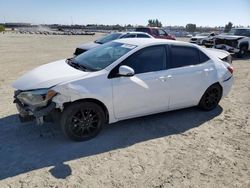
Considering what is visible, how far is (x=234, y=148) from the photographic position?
4477 mm

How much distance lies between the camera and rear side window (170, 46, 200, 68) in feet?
17.6

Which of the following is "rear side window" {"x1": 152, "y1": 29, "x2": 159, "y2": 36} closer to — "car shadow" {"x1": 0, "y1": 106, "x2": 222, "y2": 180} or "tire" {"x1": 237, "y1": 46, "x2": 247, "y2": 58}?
"tire" {"x1": 237, "y1": 46, "x2": 247, "y2": 58}

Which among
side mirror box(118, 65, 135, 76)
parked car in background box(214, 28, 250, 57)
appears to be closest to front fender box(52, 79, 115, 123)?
side mirror box(118, 65, 135, 76)

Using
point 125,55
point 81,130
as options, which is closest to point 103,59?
point 125,55

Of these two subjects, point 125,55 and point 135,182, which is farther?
point 125,55

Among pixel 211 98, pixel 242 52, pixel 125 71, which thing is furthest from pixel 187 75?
pixel 242 52

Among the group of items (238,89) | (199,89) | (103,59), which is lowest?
(238,89)

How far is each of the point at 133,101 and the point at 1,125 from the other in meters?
2.48

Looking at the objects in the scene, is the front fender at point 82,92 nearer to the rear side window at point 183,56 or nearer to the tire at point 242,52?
the rear side window at point 183,56

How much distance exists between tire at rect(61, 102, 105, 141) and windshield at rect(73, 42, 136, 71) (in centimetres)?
72

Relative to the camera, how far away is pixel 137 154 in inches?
164

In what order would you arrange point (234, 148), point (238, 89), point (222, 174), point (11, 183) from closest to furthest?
point (11, 183), point (222, 174), point (234, 148), point (238, 89)

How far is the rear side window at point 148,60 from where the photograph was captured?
4.85 metres

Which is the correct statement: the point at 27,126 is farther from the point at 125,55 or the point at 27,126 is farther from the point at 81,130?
the point at 125,55
